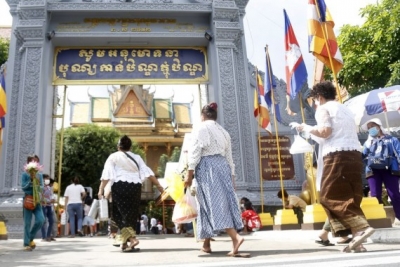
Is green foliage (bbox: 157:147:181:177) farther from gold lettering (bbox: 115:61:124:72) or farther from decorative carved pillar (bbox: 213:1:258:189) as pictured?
decorative carved pillar (bbox: 213:1:258:189)

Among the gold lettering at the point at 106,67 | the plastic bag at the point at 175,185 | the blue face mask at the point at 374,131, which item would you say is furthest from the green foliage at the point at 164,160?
the blue face mask at the point at 374,131

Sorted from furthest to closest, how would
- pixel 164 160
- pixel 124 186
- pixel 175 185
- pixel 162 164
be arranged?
1. pixel 164 160
2. pixel 162 164
3. pixel 175 185
4. pixel 124 186

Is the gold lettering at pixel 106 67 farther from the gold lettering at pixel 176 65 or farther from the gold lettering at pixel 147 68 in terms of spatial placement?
the gold lettering at pixel 176 65

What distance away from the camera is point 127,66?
38.0ft

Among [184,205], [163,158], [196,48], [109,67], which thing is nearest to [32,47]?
[109,67]

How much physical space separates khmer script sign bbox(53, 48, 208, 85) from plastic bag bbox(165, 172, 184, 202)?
534 centimetres

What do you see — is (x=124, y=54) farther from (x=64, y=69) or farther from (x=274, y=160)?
(x=274, y=160)

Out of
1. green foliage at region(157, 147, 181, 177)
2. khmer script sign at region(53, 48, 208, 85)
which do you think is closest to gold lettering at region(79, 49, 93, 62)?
khmer script sign at region(53, 48, 208, 85)

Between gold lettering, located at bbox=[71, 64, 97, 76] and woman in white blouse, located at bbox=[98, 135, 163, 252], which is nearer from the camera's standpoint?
woman in white blouse, located at bbox=[98, 135, 163, 252]

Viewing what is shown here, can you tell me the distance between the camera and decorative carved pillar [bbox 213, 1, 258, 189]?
35.4 ft

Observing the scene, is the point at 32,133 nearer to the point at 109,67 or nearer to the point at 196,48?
the point at 109,67

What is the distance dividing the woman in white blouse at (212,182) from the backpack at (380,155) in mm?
2383

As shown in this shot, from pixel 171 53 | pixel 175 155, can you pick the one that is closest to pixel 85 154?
pixel 175 155

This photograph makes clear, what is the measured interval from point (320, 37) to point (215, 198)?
144 inches
